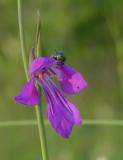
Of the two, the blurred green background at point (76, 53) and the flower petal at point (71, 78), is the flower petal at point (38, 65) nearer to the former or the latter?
the flower petal at point (71, 78)

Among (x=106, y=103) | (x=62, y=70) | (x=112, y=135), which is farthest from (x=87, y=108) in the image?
(x=62, y=70)

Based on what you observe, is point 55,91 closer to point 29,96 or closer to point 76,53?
point 29,96

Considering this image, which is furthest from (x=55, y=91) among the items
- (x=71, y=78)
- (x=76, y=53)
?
(x=76, y=53)

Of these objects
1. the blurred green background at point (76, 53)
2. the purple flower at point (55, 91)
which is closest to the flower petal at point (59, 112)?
the purple flower at point (55, 91)

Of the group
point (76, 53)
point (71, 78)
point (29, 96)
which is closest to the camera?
point (29, 96)

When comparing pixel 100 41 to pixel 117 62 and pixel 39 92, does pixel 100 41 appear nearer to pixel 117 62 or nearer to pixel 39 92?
pixel 117 62

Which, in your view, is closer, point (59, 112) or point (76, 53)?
point (59, 112)
